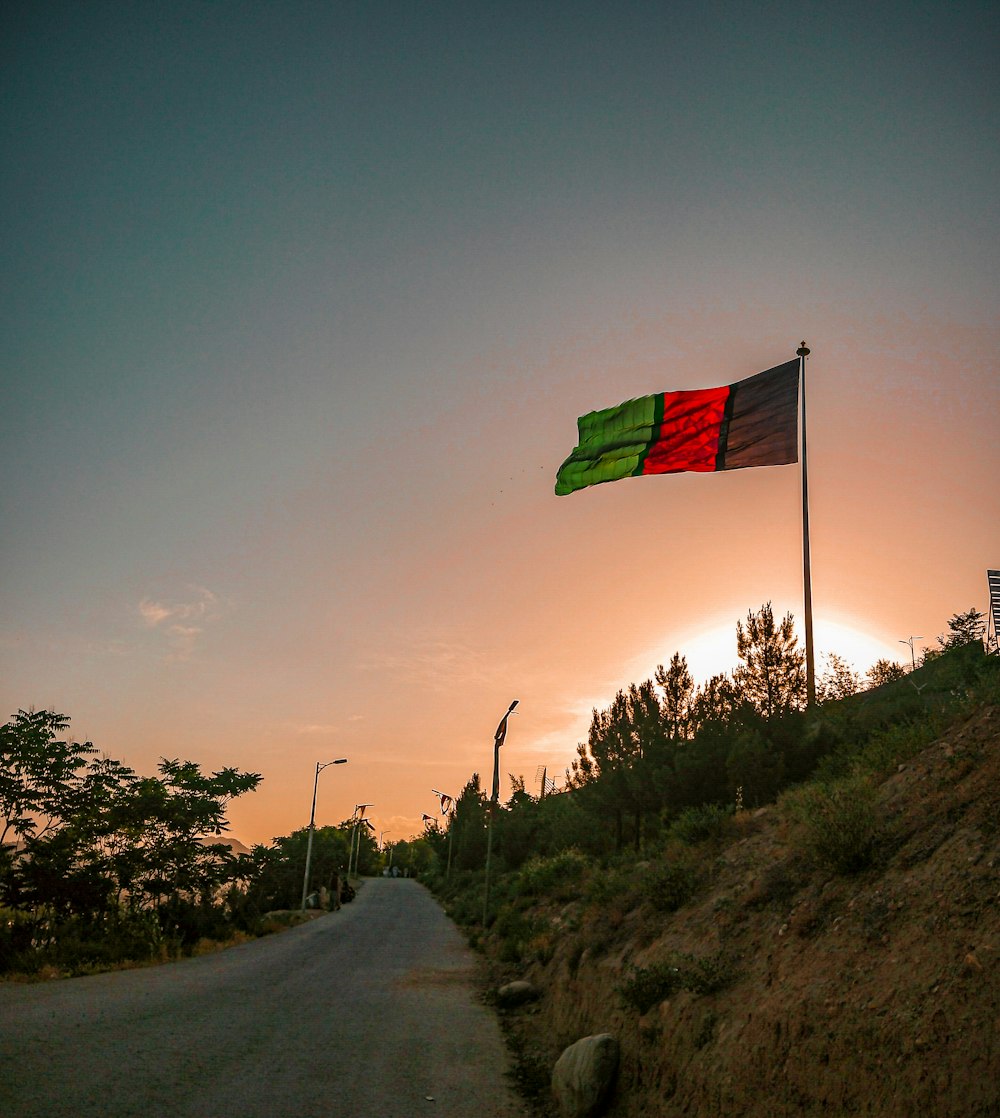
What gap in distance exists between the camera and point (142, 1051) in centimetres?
1080

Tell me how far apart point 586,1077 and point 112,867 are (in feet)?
83.8

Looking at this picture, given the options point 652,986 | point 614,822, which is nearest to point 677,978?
point 652,986

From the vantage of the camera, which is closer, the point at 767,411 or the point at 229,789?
the point at 767,411

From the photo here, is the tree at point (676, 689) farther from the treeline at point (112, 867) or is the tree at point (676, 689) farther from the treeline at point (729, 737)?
the treeline at point (112, 867)

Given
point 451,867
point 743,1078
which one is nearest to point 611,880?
point 743,1078

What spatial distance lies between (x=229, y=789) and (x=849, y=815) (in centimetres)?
3167

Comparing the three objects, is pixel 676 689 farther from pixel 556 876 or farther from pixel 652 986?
pixel 652 986

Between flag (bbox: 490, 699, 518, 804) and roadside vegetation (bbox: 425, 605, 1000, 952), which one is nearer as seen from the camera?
roadside vegetation (bbox: 425, 605, 1000, 952)

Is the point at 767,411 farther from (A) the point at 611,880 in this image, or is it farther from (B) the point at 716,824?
(A) the point at 611,880

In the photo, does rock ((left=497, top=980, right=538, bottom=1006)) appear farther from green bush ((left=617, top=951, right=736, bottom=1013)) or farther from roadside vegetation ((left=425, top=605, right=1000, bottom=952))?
green bush ((left=617, top=951, right=736, bottom=1013))

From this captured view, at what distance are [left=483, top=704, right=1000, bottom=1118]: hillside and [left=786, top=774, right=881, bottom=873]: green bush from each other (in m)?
0.13

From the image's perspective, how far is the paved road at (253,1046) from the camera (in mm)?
8812

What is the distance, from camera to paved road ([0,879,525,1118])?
881cm

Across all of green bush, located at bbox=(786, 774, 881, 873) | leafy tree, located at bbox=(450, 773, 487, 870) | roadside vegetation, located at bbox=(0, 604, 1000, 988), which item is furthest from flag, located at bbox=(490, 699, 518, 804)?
leafy tree, located at bbox=(450, 773, 487, 870)
